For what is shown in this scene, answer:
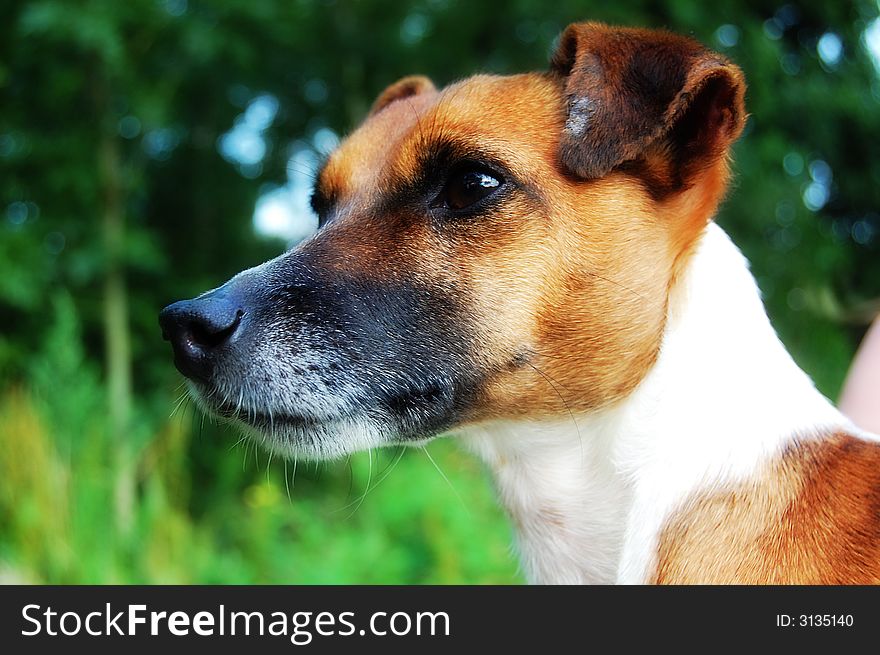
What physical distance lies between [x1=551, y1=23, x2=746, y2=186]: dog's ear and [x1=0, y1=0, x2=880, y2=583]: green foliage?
3152mm

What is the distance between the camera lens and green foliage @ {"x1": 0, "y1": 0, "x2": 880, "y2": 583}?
5.28 metres

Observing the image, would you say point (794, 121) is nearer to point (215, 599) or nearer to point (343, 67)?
point (343, 67)

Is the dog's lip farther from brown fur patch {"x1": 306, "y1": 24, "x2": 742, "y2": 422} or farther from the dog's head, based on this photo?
brown fur patch {"x1": 306, "y1": 24, "x2": 742, "y2": 422}

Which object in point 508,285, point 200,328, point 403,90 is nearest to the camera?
point 200,328

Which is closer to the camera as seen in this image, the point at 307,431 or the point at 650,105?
the point at 650,105

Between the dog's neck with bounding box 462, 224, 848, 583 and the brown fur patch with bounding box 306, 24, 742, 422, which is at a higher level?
the brown fur patch with bounding box 306, 24, 742, 422

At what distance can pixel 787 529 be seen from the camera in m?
1.87

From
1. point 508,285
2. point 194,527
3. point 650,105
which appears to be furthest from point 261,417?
point 194,527

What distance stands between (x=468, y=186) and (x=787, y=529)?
1138mm

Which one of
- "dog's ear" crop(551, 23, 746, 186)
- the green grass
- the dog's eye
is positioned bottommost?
the green grass

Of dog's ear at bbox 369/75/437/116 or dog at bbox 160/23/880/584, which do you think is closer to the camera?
dog at bbox 160/23/880/584

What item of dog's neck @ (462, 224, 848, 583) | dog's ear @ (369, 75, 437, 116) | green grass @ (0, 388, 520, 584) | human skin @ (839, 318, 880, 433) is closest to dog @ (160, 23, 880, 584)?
dog's neck @ (462, 224, 848, 583)

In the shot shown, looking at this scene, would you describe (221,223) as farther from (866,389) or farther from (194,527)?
(866,389)

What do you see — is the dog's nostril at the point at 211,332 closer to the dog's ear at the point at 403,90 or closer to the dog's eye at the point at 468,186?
the dog's eye at the point at 468,186
